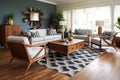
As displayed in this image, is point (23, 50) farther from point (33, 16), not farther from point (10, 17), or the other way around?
point (33, 16)

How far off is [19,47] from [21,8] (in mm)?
3859

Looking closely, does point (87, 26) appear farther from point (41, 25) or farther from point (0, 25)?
point (0, 25)

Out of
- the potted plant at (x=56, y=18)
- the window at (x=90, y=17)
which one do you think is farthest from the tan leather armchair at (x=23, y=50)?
the window at (x=90, y=17)

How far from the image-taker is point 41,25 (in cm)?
736

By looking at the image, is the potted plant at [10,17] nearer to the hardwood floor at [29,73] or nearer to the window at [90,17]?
the hardwood floor at [29,73]

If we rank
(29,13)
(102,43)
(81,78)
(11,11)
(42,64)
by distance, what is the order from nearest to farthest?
(81,78), (42,64), (102,43), (11,11), (29,13)

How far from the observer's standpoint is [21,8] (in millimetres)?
6082

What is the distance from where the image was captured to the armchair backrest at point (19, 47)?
2.77m

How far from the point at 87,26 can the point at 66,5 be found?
2.06 meters

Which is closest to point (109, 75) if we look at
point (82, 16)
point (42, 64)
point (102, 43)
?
point (42, 64)

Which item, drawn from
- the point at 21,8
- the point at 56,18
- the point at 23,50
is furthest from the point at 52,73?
the point at 56,18

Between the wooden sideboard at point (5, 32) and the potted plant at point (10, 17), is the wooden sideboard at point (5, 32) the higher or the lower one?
the lower one

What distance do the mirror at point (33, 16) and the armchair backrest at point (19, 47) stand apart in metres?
3.59

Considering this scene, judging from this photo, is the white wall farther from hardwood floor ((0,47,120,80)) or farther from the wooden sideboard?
hardwood floor ((0,47,120,80))
